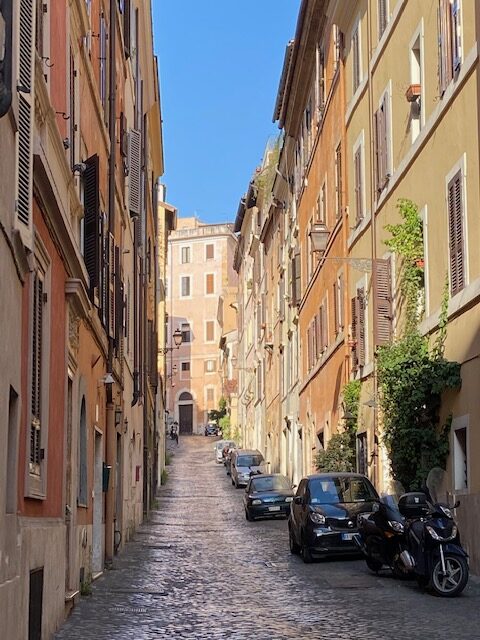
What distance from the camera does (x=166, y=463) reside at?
65.4 meters

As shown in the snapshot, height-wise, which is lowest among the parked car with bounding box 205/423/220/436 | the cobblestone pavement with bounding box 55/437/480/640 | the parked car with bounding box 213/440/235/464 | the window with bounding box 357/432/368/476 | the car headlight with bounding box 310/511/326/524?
the cobblestone pavement with bounding box 55/437/480/640

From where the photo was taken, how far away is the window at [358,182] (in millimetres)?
25594

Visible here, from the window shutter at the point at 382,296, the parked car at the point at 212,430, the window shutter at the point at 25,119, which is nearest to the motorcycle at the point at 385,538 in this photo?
the window shutter at the point at 382,296

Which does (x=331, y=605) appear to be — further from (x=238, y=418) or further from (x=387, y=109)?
(x=238, y=418)

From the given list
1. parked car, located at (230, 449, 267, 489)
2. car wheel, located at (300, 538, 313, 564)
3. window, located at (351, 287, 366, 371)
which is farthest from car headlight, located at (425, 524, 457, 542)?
parked car, located at (230, 449, 267, 489)

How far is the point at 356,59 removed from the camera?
26438 millimetres

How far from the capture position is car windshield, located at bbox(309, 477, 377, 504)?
20688 millimetres

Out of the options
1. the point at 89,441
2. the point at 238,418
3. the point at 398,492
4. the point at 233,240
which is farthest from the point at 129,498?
the point at 233,240

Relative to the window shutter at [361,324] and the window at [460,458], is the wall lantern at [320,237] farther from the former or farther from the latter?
the window at [460,458]

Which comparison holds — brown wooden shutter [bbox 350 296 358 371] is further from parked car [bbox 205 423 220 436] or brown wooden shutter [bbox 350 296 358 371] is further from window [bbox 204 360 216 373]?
window [bbox 204 360 216 373]

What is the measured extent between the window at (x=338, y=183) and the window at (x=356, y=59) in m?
2.09

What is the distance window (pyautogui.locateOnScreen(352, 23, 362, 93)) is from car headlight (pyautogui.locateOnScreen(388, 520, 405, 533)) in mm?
12629

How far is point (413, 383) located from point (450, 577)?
200 inches

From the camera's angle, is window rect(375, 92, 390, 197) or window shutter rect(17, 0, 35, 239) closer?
window shutter rect(17, 0, 35, 239)
